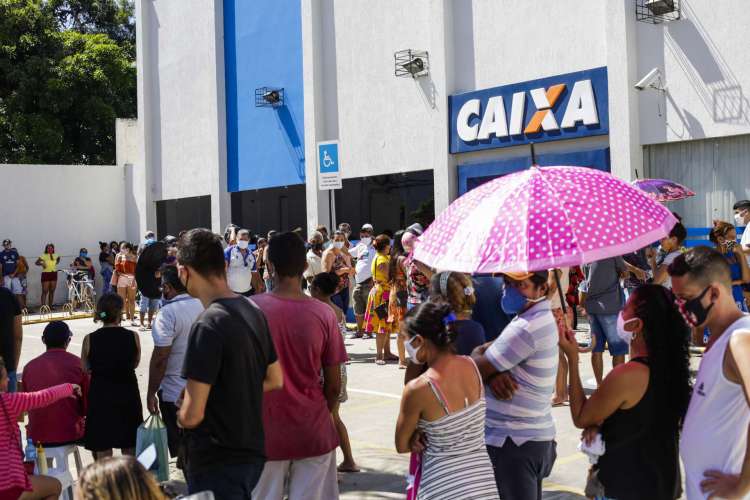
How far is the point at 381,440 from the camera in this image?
25.4 feet

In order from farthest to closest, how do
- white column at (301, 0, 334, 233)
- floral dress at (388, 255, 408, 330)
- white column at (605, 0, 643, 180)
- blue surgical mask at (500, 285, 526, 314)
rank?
white column at (301, 0, 334, 233), white column at (605, 0, 643, 180), floral dress at (388, 255, 408, 330), blue surgical mask at (500, 285, 526, 314)

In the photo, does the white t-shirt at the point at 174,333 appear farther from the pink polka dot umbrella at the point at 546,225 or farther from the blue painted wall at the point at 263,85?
the blue painted wall at the point at 263,85

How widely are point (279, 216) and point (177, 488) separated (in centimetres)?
1853

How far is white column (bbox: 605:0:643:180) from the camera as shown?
14.1 m

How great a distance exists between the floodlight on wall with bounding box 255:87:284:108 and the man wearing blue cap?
16.0m

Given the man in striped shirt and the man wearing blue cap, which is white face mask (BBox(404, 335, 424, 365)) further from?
the man wearing blue cap

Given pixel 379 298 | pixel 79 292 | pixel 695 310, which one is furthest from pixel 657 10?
pixel 79 292

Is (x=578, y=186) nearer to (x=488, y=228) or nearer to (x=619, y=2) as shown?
(x=488, y=228)

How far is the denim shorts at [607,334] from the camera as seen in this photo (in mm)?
8422

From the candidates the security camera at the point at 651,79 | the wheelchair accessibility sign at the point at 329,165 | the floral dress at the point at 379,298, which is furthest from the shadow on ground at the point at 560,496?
the security camera at the point at 651,79

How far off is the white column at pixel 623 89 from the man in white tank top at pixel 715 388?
37.1 ft

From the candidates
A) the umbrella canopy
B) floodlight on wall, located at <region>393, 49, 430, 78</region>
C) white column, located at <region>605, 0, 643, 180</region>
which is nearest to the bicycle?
floodlight on wall, located at <region>393, 49, 430, 78</region>

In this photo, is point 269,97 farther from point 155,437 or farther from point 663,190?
point 155,437

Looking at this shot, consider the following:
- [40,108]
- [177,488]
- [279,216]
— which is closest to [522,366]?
[177,488]
